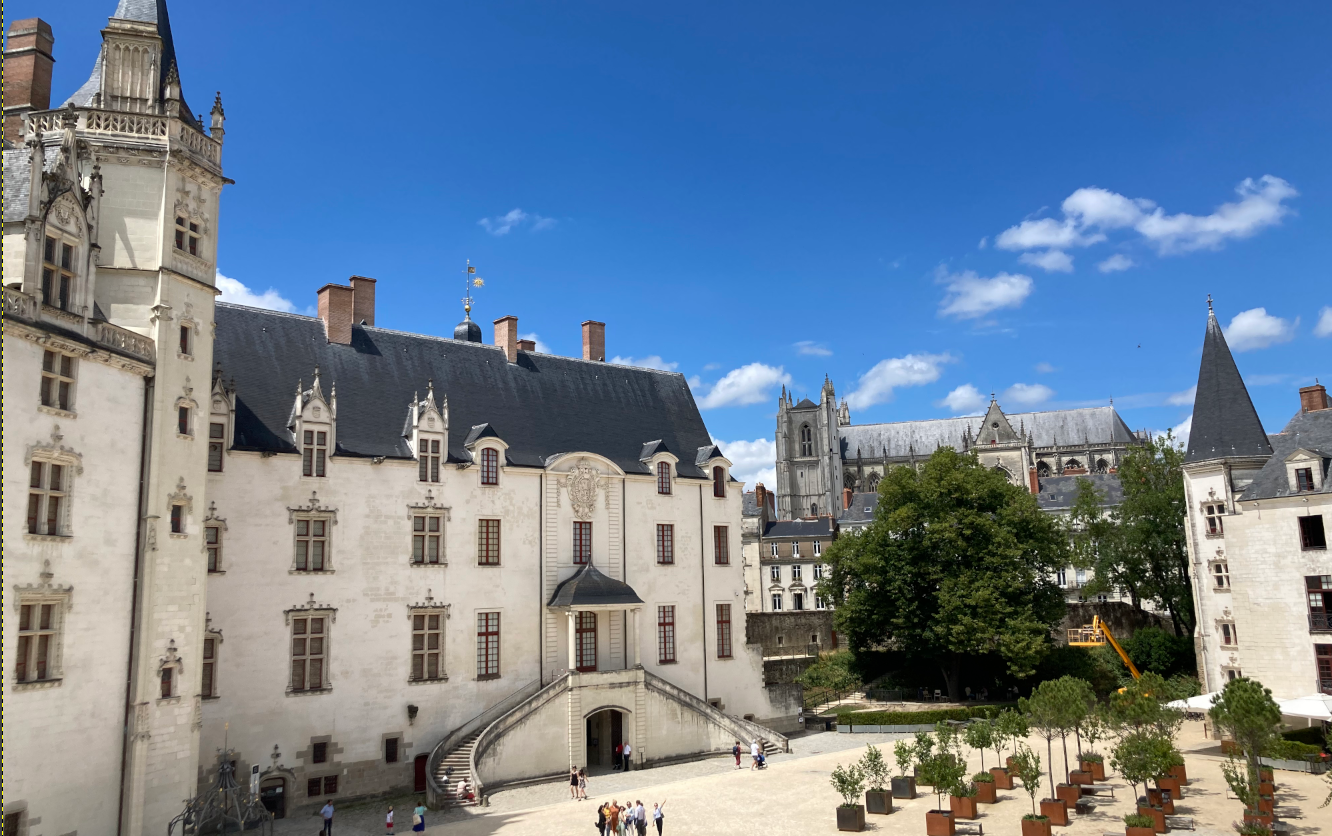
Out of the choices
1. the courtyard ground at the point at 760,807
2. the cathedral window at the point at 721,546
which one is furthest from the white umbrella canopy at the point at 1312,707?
the cathedral window at the point at 721,546

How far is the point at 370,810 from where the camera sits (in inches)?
1016

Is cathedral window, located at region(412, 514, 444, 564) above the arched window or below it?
below

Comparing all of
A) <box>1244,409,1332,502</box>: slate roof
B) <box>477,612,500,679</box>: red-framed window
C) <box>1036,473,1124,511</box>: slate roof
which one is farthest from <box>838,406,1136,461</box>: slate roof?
<box>477,612,500,679</box>: red-framed window

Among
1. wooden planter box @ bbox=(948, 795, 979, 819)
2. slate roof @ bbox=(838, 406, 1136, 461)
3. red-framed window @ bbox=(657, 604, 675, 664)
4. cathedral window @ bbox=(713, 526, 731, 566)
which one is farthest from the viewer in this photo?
slate roof @ bbox=(838, 406, 1136, 461)

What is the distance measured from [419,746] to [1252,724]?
21245mm

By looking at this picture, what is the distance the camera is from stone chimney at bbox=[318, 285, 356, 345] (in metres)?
31.2

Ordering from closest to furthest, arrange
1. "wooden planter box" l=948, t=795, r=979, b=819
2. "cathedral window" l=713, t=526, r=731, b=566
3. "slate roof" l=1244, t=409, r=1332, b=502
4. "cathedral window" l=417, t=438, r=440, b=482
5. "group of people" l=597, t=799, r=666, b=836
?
"group of people" l=597, t=799, r=666, b=836 < "wooden planter box" l=948, t=795, r=979, b=819 < "cathedral window" l=417, t=438, r=440, b=482 < "slate roof" l=1244, t=409, r=1332, b=502 < "cathedral window" l=713, t=526, r=731, b=566

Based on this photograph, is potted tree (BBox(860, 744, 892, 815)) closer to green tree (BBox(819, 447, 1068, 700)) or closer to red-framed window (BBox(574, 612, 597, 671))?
red-framed window (BBox(574, 612, 597, 671))

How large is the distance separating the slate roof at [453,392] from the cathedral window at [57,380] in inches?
322

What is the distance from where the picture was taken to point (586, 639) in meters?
31.8

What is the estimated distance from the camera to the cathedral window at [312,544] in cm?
2692

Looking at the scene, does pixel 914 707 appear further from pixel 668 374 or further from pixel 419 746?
pixel 419 746

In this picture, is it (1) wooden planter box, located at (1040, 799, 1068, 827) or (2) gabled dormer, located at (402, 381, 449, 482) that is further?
(2) gabled dormer, located at (402, 381, 449, 482)

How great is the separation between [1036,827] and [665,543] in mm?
17890
